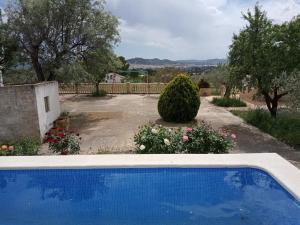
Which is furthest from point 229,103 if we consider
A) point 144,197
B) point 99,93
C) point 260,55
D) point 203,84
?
point 144,197

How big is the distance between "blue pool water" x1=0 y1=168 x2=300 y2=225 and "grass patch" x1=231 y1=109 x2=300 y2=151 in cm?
410

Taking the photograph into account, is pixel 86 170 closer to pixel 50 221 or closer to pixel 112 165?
pixel 112 165

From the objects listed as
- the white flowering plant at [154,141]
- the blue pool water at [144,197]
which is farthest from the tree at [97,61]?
the blue pool water at [144,197]

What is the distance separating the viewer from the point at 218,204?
4625 mm

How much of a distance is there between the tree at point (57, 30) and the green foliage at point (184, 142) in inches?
303

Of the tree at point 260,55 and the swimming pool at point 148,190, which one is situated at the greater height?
the tree at point 260,55

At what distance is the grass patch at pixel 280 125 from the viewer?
8.81 m

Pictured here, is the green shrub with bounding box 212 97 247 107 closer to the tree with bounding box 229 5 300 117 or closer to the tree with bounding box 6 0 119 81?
the tree with bounding box 229 5 300 117

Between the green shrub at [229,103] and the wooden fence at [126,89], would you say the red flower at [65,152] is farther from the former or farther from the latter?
the wooden fence at [126,89]

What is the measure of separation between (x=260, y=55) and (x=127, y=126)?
17.2 ft

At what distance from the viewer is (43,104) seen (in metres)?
9.89

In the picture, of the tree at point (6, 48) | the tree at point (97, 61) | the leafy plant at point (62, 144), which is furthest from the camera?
the tree at point (97, 61)

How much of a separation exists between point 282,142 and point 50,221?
6886 millimetres

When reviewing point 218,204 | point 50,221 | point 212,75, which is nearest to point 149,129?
point 218,204
